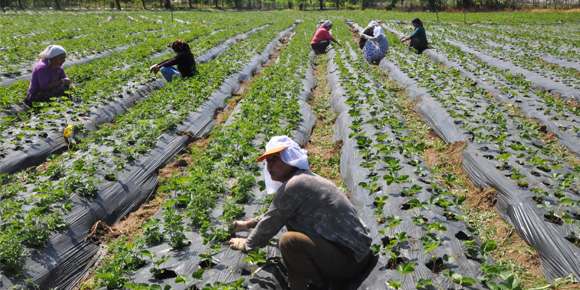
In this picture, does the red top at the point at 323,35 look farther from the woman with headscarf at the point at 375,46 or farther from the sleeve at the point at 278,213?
the sleeve at the point at 278,213

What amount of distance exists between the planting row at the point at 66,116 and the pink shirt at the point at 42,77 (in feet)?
1.19

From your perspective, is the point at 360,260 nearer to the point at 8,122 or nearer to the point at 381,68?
the point at 8,122

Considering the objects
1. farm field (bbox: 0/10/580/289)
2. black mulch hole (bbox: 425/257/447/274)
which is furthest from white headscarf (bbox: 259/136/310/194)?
black mulch hole (bbox: 425/257/447/274)

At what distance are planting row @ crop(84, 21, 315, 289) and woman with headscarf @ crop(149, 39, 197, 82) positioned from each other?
3210 millimetres

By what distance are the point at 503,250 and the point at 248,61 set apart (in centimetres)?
974

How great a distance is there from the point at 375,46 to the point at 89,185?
10139 millimetres

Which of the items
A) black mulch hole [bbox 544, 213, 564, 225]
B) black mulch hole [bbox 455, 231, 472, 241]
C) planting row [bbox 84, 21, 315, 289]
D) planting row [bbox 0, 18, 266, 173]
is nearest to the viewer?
planting row [bbox 84, 21, 315, 289]

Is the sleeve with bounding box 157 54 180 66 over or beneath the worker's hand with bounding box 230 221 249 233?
over

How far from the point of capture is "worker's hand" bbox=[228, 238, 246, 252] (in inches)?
123

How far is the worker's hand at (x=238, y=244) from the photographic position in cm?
311

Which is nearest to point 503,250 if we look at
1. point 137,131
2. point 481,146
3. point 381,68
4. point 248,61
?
point 481,146

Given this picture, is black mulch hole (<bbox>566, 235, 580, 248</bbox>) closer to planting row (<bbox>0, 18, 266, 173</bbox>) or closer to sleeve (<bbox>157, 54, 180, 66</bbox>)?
planting row (<bbox>0, 18, 266, 173</bbox>)

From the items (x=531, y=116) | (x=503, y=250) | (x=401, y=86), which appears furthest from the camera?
(x=401, y=86)

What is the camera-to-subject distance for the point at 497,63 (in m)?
12.0
